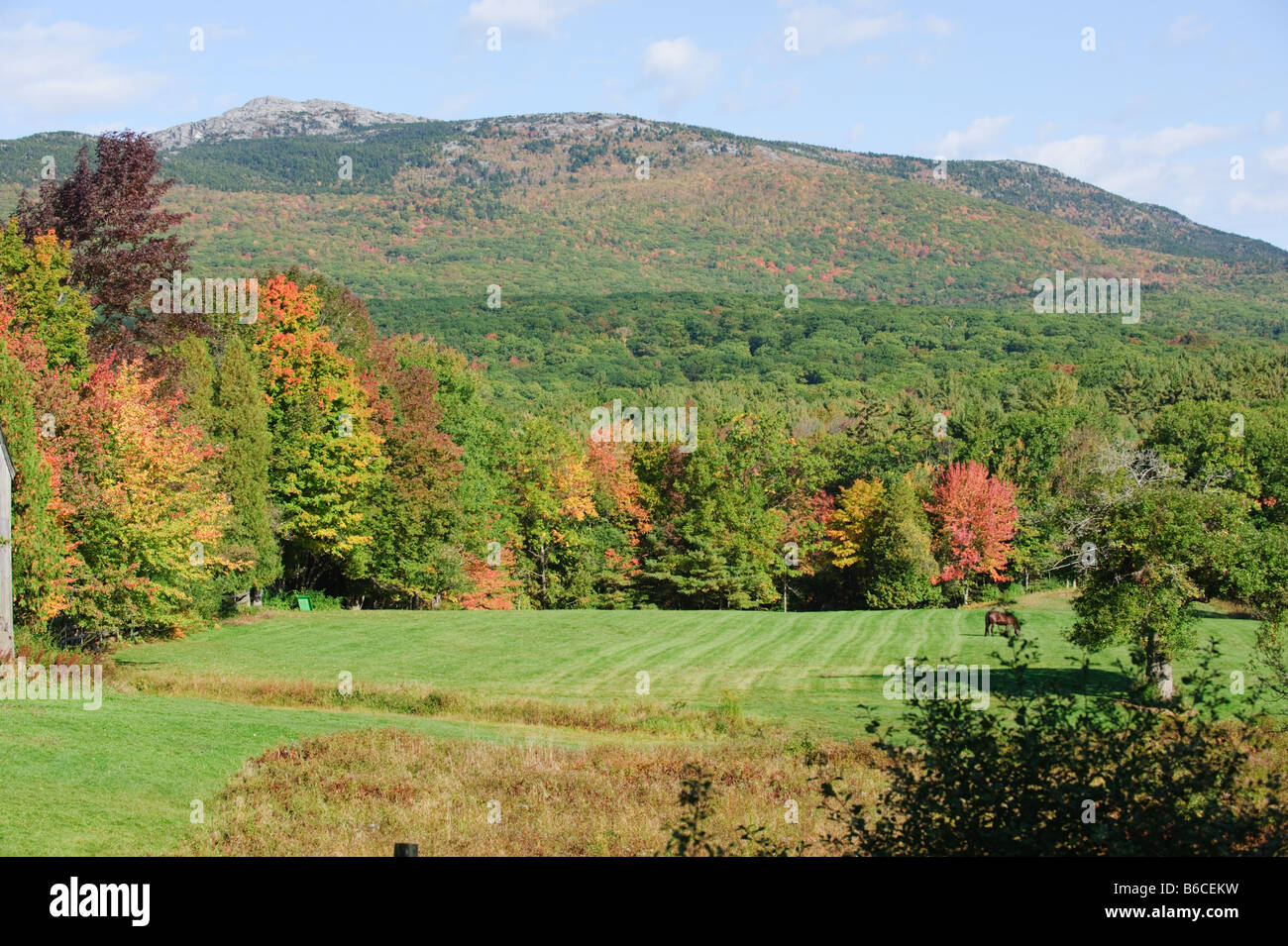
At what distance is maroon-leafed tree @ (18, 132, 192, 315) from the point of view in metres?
39.4

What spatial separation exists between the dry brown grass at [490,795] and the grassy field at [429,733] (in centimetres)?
6

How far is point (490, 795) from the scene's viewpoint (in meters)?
16.3

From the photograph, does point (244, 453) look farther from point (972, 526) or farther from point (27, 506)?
point (972, 526)

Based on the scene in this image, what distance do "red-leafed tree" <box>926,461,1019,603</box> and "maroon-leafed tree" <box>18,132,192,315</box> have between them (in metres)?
47.7

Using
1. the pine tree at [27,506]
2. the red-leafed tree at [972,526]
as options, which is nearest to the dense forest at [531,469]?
the pine tree at [27,506]

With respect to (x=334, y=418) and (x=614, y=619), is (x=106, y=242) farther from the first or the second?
(x=614, y=619)

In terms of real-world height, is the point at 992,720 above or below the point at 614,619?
above

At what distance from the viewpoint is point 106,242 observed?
132 ft

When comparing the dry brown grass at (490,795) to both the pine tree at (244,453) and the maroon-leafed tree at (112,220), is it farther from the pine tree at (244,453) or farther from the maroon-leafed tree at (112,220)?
the maroon-leafed tree at (112,220)

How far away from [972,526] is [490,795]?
5762cm

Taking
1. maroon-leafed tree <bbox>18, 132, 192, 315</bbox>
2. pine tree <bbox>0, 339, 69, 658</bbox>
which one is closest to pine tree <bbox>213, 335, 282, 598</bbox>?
maroon-leafed tree <bbox>18, 132, 192, 315</bbox>

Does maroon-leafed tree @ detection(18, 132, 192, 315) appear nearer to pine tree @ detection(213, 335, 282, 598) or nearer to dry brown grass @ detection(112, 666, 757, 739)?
pine tree @ detection(213, 335, 282, 598)
